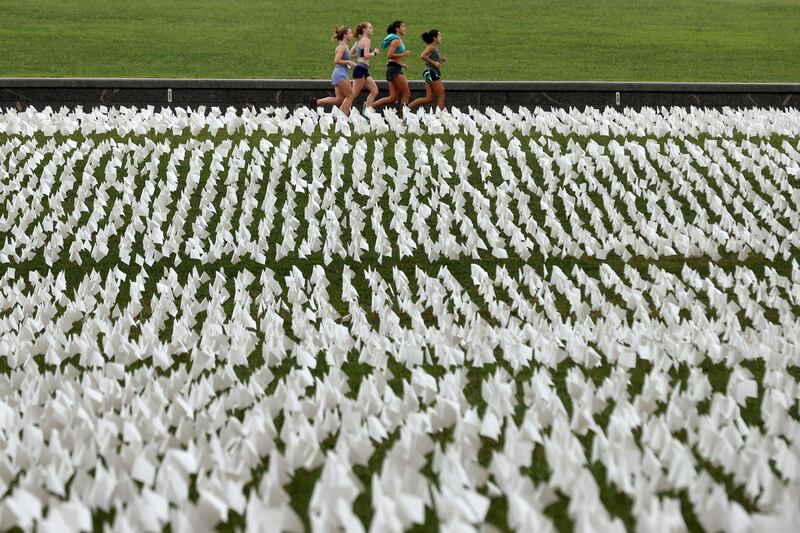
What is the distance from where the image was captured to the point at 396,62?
49.9ft

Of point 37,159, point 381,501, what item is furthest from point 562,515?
point 37,159

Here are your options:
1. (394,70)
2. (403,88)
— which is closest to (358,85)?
(394,70)

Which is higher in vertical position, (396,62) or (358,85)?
(396,62)

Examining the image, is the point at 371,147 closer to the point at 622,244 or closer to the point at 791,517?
the point at 622,244

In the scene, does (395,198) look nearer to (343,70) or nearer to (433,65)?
(343,70)

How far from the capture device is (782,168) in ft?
36.8

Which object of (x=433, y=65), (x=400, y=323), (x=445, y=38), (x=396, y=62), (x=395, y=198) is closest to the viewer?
(x=400, y=323)

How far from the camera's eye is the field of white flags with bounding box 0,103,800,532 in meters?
4.08

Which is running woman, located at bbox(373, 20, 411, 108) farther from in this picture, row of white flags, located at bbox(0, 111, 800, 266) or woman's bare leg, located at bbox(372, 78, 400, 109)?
row of white flags, located at bbox(0, 111, 800, 266)

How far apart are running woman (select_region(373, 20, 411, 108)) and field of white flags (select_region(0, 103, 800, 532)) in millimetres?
1702

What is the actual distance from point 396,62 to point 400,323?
8687mm

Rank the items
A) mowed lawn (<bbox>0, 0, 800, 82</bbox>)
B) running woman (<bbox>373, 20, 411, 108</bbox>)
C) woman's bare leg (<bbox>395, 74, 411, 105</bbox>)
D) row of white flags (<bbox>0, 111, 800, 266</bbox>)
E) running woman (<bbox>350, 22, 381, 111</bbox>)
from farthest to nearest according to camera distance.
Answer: mowed lawn (<bbox>0, 0, 800, 82</bbox>) → woman's bare leg (<bbox>395, 74, 411, 105</bbox>) → running woman (<bbox>373, 20, 411, 108</bbox>) → running woman (<bbox>350, 22, 381, 111</bbox>) → row of white flags (<bbox>0, 111, 800, 266</bbox>)

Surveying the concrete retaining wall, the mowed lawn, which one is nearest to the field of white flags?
the concrete retaining wall

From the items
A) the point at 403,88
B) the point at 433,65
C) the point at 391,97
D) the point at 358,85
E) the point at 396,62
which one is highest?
the point at 396,62
